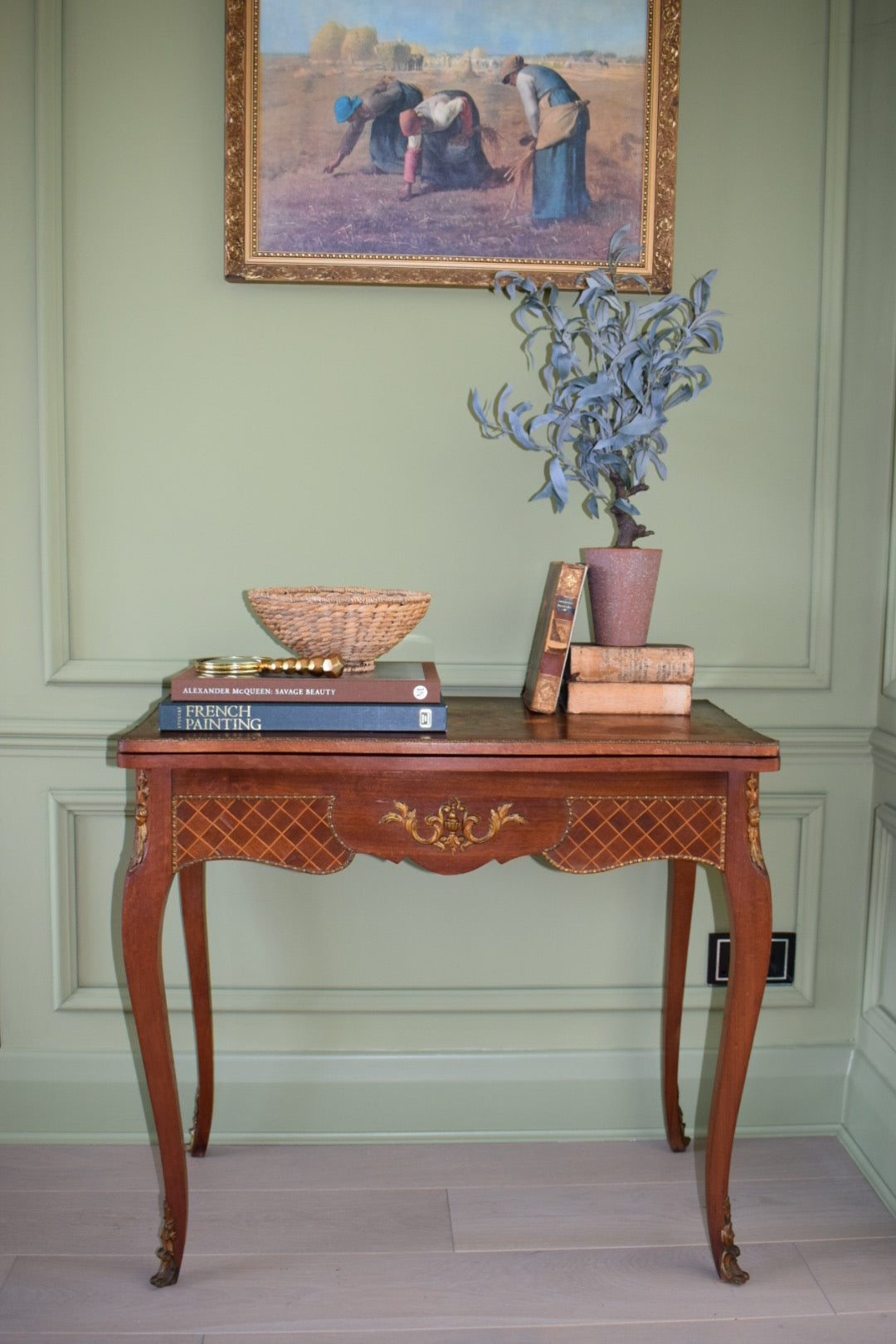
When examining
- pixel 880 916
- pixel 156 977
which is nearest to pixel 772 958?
pixel 880 916

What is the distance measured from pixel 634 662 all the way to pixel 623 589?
0.13 metres

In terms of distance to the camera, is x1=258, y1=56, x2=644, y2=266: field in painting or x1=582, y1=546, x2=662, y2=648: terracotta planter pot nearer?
x1=582, y1=546, x2=662, y2=648: terracotta planter pot

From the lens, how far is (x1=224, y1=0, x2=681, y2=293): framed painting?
Answer: 1926mm

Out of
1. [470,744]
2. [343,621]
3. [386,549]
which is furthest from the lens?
[386,549]

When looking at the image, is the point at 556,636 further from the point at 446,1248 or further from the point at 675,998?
the point at 446,1248

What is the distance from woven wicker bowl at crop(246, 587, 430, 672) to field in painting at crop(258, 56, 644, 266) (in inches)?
28.1

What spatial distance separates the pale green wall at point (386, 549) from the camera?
198 cm

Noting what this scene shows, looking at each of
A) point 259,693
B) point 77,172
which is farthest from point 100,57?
point 259,693

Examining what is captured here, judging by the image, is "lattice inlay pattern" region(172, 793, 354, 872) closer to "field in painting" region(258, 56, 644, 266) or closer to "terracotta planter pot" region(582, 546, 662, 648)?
"terracotta planter pot" region(582, 546, 662, 648)

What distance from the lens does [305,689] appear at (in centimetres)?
160

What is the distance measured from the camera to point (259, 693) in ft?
5.21

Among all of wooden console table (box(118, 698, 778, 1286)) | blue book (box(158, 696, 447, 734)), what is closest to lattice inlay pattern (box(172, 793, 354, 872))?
wooden console table (box(118, 698, 778, 1286))

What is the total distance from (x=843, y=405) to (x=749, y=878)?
1.01 m

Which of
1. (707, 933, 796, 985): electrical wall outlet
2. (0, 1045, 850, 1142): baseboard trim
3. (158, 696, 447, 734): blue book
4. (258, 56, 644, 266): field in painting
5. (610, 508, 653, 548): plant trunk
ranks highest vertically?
Result: (258, 56, 644, 266): field in painting
